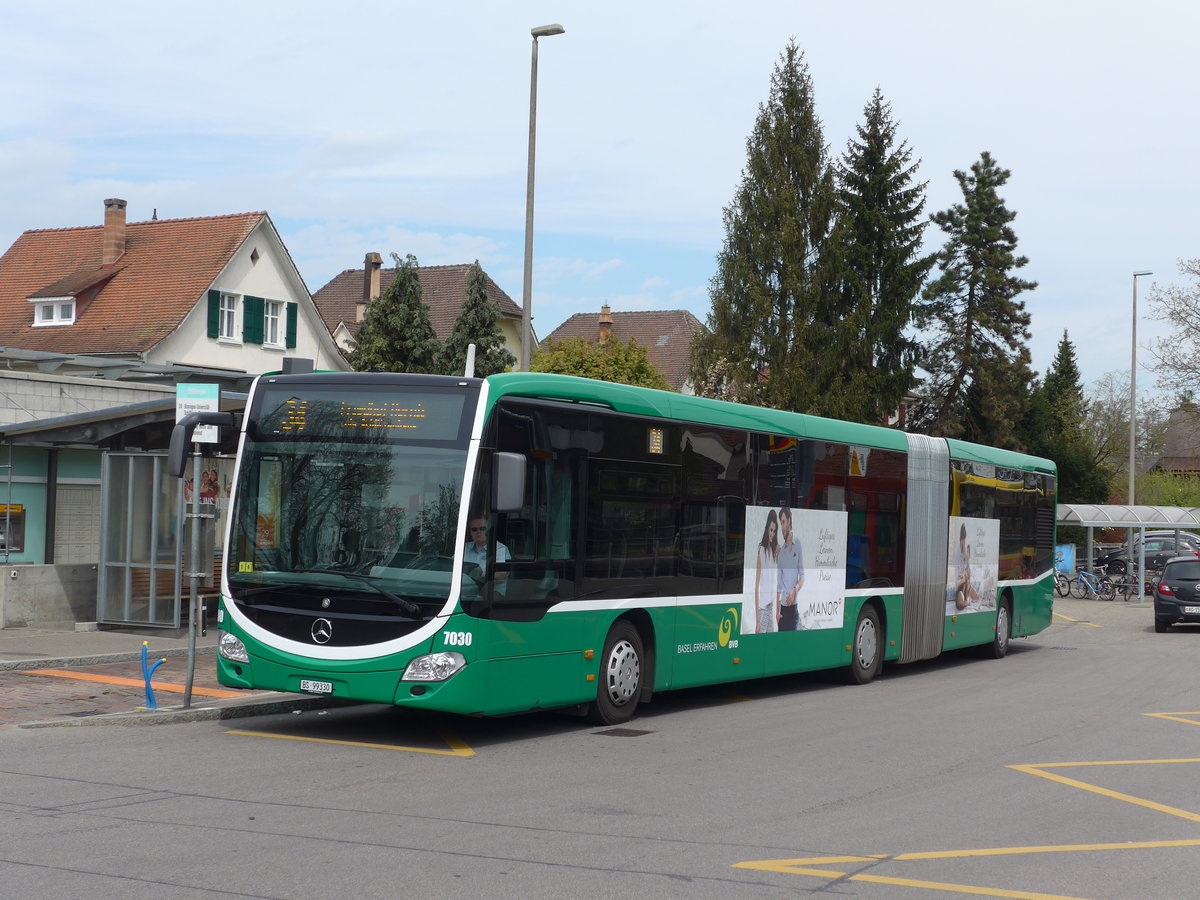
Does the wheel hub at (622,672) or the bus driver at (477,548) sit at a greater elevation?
the bus driver at (477,548)

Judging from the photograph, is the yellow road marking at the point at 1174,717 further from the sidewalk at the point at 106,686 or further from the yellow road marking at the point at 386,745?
the sidewalk at the point at 106,686

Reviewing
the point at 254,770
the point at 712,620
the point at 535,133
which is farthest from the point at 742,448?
the point at 535,133

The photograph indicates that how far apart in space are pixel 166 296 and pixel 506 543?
117ft

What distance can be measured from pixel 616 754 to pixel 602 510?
234cm

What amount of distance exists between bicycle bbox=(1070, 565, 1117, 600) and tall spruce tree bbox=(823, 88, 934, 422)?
43.0 feet

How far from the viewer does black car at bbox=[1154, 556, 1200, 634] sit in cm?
3031

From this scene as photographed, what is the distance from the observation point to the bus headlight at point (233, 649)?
37.8 feet

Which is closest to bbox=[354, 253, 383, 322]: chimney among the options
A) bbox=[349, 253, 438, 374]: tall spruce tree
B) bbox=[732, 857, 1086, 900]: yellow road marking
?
bbox=[349, 253, 438, 374]: tall spruce tree

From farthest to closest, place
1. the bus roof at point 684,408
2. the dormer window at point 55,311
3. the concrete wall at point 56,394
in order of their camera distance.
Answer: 1. the dormer window at point 55,311
2. the concrete wall at point 56,394
3. the bus roof at point 684,408

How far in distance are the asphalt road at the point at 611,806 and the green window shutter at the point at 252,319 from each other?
3385 centimetres

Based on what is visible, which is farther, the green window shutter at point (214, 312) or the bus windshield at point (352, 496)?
the green window shutter at point (214, 312)

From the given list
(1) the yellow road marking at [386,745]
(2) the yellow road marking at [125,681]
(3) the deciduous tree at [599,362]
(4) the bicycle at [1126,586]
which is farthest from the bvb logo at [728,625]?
(4) the bicycle at [1126,586]

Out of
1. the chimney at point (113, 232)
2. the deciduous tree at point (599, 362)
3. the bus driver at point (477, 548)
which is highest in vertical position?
the chimney at point (113, 232)

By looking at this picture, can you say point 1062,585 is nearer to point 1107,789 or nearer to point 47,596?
point 47,596
